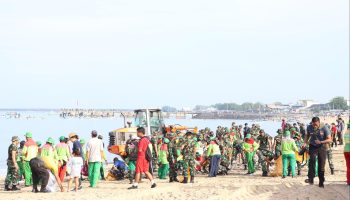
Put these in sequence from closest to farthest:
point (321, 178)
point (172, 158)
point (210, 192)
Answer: point (321, 178)
point (210, 192)
point (172, 158)

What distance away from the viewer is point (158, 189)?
14.6 m

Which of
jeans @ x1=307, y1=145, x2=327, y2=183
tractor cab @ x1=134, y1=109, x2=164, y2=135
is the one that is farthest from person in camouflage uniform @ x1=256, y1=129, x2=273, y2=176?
tractor cab @ x1=134, y1=109, x2=164, y2=135

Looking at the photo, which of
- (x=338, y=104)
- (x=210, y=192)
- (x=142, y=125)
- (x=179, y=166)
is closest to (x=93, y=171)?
(x=179, y=166)

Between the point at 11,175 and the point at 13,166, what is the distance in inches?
18.1

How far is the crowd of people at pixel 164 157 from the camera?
13656 millimetres

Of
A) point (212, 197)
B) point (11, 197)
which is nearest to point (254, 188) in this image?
point (212, 197)

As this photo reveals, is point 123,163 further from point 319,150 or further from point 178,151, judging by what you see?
point 319,150

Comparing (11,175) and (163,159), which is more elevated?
(163,159)

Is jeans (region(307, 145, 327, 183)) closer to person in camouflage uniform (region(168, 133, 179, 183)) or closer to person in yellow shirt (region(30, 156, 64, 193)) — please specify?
person in camouflage uniform (region(168, 133, 179, 183))

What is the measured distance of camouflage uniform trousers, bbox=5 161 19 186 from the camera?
604 inches

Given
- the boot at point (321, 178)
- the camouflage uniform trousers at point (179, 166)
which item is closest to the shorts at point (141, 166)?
the camouflage uniform trousers at point (179, 166)

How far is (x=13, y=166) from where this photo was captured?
1530cm

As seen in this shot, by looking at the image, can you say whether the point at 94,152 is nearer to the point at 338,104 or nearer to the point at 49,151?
the point at 49,151

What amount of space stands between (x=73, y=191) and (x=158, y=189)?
2.13m
